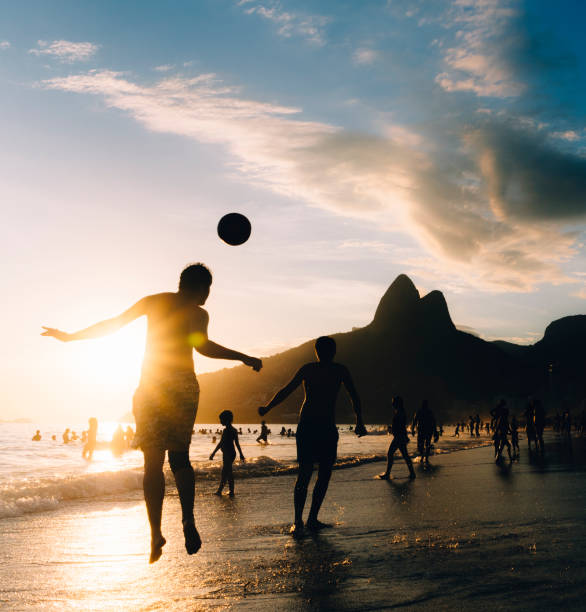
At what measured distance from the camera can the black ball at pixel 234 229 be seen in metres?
5.44

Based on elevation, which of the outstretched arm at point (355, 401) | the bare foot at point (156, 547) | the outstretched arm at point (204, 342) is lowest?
the bare foot at point (156, 547)

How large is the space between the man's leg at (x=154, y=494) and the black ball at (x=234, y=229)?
2060mm

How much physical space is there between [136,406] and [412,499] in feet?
22.7

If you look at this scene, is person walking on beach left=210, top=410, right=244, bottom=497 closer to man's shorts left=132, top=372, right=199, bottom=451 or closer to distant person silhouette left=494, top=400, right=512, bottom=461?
man's shorts left=132, top=372, right=199, bottom=451

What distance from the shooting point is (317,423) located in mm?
6848

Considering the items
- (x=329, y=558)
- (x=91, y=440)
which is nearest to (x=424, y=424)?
(x=329, y=558)

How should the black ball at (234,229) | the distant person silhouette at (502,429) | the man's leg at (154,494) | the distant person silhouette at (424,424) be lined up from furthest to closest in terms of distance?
the distant person silhouette at (502,429)
the distant person silhouette at (424,424)
the black ball at (234,229)
the man's leg at (154,494)

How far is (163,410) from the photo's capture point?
4.26m

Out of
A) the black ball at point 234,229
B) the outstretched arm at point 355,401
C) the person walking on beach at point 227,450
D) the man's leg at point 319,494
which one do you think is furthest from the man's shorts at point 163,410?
the person walking on beach at point 227,450

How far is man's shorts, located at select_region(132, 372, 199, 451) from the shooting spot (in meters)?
4.25

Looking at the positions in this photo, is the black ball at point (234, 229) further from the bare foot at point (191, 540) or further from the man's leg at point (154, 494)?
the bare foot at point (191, 540)

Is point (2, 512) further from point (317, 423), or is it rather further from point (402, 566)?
point (402, 566)

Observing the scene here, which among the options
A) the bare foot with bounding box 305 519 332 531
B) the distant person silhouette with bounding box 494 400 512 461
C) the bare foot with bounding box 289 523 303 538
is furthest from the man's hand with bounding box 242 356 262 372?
the distant person silhouette with bounding box 494 400 512 461

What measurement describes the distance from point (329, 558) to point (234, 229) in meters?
3.20
